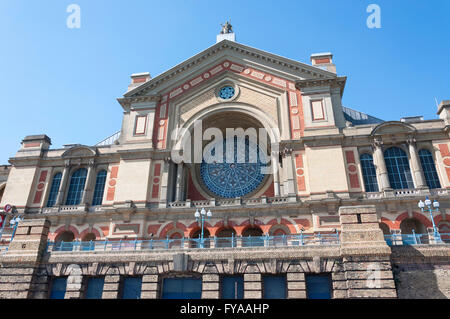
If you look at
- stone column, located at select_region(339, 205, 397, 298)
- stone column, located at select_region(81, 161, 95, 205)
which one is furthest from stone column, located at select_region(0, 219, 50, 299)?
stone column, located at select_region(339, 205, 397, 298)

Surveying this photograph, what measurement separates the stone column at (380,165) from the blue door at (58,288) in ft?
79.8

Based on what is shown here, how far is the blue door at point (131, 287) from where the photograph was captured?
56.5 feet

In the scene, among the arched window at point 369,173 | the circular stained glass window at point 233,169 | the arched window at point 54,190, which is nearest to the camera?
the arched window at point 369,173

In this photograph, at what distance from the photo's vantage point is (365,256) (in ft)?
50.1

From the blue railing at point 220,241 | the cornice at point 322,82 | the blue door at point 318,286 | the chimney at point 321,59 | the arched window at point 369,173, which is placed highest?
the chimney at point 321,59

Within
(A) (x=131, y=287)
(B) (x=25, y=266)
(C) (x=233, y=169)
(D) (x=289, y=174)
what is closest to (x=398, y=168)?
(D) (x=289, y=174)

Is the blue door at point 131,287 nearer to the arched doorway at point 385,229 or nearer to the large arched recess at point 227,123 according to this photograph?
the large arched recess at point 227,123

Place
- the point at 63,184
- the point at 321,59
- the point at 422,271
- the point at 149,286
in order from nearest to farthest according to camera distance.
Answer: the point at 422,271 → the point at 149,286 → the point at 63,184 → the point at 321,59

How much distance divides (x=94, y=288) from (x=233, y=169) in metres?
18.7

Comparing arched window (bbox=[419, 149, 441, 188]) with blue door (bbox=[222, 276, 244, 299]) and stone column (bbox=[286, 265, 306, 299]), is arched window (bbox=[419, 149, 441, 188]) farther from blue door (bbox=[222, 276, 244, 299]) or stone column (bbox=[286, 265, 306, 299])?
blue door (bbox=[222, 276, 244, 299])

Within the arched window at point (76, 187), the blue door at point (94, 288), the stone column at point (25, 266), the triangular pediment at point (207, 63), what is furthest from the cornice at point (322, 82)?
the stone column at point (25, 266)

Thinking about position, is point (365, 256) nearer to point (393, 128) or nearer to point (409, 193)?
point (409, 193)

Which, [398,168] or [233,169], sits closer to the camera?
[398,168]

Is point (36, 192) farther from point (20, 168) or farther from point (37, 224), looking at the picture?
point (37, 224)
